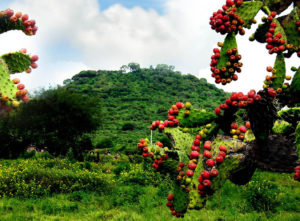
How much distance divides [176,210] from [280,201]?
9009 mm

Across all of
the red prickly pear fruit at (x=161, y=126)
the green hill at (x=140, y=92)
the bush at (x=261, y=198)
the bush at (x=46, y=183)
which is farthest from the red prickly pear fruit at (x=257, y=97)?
the green hill at (x=140, y=92)

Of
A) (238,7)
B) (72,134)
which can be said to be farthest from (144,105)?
(238,7)

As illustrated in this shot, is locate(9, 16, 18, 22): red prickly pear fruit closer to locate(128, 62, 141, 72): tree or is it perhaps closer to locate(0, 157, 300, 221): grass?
locate(0, 157, 300, 221): grass

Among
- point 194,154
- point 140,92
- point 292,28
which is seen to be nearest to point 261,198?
point 292,28

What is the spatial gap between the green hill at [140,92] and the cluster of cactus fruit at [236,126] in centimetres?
4610

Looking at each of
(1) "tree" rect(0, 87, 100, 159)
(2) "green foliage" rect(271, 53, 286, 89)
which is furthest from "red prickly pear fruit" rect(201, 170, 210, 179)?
(1) "tree" rect(0, 87, 100, 159)

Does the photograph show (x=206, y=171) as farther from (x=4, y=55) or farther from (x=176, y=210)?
(x=4, y=55)

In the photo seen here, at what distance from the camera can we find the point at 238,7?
2.68m

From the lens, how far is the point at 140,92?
85750 millimetres

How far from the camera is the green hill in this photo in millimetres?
61906

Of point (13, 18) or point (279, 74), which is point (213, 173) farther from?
point (13, 18)

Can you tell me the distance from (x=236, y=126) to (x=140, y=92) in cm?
8365

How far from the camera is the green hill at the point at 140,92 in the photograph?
61.9 meters

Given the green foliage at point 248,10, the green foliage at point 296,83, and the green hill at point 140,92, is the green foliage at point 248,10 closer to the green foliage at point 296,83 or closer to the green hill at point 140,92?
the green foliage at point 296,83
